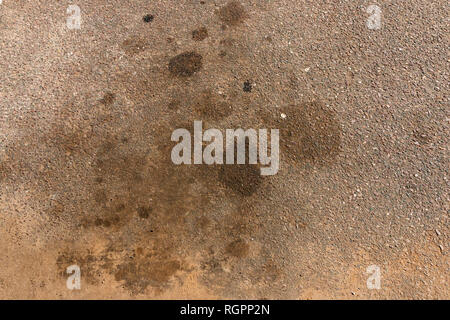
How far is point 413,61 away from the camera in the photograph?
15.4ft

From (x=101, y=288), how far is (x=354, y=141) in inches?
157

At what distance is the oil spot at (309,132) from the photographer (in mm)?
4379

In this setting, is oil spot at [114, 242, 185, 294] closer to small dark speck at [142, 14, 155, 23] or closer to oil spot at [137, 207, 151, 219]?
oil spot at [137, 207, 151, 219]

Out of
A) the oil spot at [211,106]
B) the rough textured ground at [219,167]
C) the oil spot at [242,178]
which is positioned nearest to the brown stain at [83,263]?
the rough textured ground at [219,167]

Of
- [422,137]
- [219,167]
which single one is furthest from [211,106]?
[422,137]

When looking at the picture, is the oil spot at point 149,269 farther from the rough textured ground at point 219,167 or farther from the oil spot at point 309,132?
the oil spot at point 309,132

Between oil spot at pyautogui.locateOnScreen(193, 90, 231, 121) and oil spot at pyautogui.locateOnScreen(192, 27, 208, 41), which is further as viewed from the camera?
oil spot at pyautogui.locateOnScreen(192, 27, 208, 41)

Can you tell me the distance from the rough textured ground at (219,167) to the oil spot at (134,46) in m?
0.02

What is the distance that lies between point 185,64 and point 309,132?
2099mm

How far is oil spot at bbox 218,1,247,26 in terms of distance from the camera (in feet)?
15.9

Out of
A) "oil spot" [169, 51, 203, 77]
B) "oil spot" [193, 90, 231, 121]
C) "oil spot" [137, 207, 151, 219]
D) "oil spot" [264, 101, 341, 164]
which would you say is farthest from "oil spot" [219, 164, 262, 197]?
"oil spot" [169, 51, 203, 77]

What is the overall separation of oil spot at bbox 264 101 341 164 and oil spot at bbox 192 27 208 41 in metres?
1.68

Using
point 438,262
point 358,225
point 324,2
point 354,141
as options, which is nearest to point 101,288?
point 358,225
